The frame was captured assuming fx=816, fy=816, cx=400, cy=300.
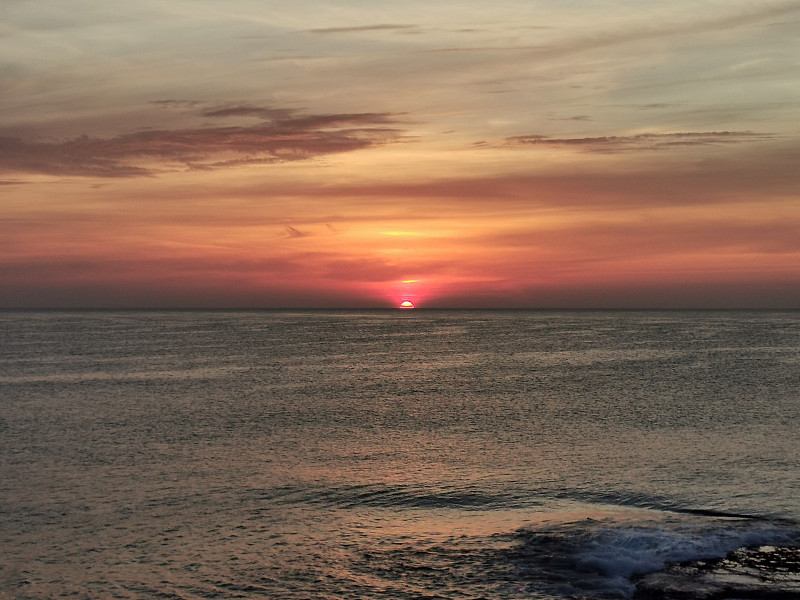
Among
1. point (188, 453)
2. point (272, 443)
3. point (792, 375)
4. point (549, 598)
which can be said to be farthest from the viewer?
point (792, 375)

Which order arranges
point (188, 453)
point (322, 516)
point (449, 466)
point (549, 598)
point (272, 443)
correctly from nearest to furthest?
point (549, 598) < point (322, 516) < point (449, 466) < point (188, 453) < point (272, 443)

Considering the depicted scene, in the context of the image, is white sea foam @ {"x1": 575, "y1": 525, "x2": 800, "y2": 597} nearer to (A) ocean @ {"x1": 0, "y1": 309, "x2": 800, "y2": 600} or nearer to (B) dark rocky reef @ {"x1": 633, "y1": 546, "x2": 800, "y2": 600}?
(A) ocean @ {"x1": 0, "y1": 309, "x2": 800, "y2": 600}

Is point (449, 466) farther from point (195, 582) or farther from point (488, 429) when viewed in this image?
point (195, 582)

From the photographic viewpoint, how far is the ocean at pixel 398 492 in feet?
70.8

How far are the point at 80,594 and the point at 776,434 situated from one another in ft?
119

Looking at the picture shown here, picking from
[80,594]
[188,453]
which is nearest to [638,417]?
[188,453]

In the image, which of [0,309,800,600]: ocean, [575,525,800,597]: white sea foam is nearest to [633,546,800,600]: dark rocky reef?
[0,309,800,600]: ocean

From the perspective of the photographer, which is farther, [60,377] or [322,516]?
[60,377]

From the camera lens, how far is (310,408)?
55.8 m

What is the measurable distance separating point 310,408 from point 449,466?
21.8 metres

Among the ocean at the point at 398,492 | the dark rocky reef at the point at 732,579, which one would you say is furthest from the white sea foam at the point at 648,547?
the dark rocky reef at the point at 732,579

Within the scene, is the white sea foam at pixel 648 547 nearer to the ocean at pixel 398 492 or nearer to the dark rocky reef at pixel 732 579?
the ocean at pixel 398 492

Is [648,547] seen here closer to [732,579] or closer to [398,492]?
[732,579]

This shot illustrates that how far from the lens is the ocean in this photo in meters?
21.6
